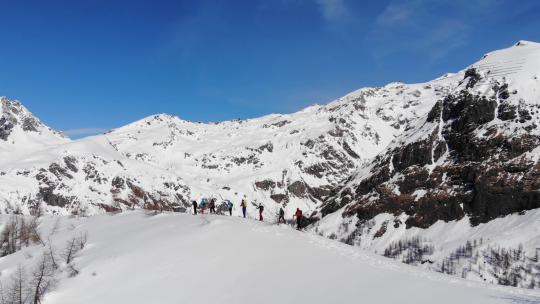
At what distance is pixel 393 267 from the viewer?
37750 mm

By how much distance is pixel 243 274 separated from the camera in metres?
34.2

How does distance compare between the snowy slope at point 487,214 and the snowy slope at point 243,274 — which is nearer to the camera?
the snowy slope at point 243,274

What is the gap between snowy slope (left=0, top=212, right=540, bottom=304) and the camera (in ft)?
102

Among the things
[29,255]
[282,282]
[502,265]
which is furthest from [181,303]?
[502,265]

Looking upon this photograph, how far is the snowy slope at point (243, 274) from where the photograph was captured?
31078mm

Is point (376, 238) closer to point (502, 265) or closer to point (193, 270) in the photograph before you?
point (502, 265)

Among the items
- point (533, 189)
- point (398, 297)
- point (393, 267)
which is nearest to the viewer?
point (398, 297)

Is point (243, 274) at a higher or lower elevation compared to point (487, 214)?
lower

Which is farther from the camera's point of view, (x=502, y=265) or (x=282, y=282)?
(x=502, y=265)

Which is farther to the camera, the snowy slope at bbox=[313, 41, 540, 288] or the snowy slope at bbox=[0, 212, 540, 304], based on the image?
the snowy slope at bbox=[313, 41, 540, 288]

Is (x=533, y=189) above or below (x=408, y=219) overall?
above

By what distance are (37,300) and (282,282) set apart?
15.1m

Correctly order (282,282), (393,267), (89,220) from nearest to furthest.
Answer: (282,282)
(393,267)
(89,220)

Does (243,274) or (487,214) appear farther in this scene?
(487,214)
